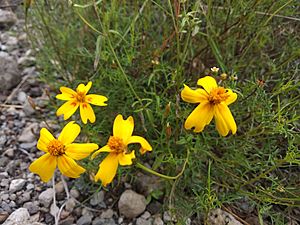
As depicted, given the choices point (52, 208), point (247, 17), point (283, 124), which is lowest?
point (52, 208)

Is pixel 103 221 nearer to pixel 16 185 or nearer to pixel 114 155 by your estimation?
pixel 16 185

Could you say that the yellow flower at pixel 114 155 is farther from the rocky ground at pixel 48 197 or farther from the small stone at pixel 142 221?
the small stone at pixel 142 221

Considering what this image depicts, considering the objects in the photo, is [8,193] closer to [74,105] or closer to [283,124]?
[74,105]

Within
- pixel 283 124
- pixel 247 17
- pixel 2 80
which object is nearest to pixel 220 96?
pixel 283 124

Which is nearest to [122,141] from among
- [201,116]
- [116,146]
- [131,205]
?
[116,146]

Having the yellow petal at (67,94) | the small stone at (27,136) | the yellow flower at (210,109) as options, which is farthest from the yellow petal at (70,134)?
the small stone at (27,136)

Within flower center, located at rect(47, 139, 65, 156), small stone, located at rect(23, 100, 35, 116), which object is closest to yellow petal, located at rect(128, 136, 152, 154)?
flower center, located at rect(47, 139, 65, 156)
